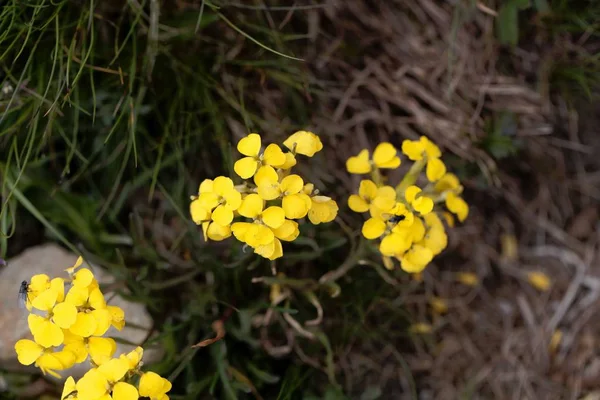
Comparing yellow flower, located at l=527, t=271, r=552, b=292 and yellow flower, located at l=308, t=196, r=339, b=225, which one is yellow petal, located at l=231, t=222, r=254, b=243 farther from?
yellow flower, located at l=527, t=271, r=552, b=292

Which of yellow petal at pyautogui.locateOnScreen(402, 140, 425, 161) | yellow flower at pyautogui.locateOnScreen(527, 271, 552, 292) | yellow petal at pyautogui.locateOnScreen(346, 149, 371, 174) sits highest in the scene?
yellow petal at pyautogui.locateOnScreen(402, 140, 425, 161)

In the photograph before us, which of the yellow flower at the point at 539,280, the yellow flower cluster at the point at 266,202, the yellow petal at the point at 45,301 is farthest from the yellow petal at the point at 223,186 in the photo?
the yellow flower at the point at 539,280

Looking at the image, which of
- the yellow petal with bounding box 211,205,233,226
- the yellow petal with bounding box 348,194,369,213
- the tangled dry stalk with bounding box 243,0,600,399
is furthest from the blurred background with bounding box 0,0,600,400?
the yellow petal with bounding box 211,205,233,226

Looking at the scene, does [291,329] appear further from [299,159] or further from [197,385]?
[299,159]

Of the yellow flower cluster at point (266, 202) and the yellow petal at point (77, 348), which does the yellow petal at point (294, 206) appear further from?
the yellow petal at point (77, 348)

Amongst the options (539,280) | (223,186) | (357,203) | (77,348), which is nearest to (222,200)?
(223,186)

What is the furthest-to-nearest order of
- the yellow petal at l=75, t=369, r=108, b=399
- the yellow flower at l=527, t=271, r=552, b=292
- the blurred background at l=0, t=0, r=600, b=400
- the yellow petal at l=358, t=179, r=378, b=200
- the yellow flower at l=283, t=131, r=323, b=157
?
the yellow flower at l=527, t=271, r=552, b=292, the blurred background at l=0, t=0, r=600, b=400, the yellow petal at l=358, t=179, r=378, b=200, the yellow flower at l=283, t=131, r=323, b=157, the yellow petal at l=75, t=369, r=108, b=399
